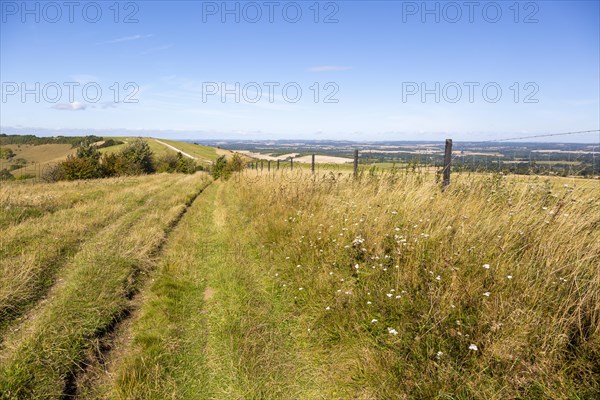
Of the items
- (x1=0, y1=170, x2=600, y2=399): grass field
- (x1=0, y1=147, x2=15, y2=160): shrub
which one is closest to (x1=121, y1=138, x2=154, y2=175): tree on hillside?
(x1=0, y1=147, x2=15, y2=160): shrub

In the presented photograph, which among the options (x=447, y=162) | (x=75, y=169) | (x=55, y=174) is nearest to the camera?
(x=447, y=162)

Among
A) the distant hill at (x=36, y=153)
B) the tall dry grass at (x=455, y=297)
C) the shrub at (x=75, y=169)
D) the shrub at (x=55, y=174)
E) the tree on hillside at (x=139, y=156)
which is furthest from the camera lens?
the tree on hillside at (x=139, y=156)

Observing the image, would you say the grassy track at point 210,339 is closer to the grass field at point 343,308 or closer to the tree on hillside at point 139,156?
the grass field at point 343,308

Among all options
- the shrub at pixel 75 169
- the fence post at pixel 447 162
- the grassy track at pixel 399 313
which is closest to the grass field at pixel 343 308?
the grassy track at pixel 399 313

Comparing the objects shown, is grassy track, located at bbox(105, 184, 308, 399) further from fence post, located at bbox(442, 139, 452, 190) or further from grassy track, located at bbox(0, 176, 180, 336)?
fence post, located at bbox(442, 139, 452, 190)

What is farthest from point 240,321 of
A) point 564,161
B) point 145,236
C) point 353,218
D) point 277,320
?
point 564,161

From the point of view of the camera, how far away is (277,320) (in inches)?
169

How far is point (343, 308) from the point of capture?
3846 mm

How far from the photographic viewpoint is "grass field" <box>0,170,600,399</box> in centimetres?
276

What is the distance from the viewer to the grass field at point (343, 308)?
2.76 metres

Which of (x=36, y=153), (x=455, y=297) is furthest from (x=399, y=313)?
(x=36, y=153)

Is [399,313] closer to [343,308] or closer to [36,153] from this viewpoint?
[343,308]

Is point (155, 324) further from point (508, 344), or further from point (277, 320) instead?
point (508, 344)

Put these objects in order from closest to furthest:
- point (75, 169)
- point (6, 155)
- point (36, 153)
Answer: point (75, 169)
point (6, 155)
point (36, 153)
